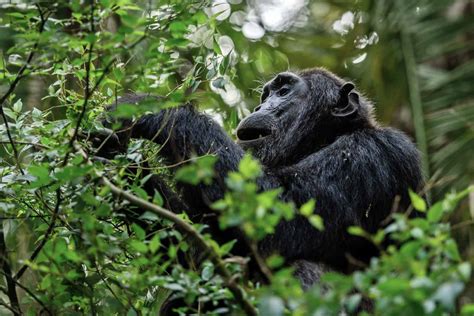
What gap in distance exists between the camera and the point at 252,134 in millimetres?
6574

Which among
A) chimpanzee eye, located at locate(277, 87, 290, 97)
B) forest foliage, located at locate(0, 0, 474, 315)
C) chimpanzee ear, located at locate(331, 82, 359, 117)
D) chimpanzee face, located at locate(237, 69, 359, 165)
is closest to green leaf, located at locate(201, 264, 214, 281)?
forest foliage, located at locate(0, 0, 474, 315)

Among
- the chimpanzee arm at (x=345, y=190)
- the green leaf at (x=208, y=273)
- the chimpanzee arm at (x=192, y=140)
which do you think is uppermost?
the green leaf at (x=208, y=273)

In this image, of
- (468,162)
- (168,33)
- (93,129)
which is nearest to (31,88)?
(93,129)

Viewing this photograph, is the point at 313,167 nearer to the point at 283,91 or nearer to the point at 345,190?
the point at 345,190

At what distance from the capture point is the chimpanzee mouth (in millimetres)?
6508

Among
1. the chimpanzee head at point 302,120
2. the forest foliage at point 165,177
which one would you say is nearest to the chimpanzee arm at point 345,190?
the forest foliage at point 165,177

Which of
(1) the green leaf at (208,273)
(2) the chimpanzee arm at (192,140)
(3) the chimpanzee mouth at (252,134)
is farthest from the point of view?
(3) the chimpanzee mouth at (252,134)

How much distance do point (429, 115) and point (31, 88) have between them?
3902 mm

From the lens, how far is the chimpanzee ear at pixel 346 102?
21.9ft

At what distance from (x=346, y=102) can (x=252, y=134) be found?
893mm

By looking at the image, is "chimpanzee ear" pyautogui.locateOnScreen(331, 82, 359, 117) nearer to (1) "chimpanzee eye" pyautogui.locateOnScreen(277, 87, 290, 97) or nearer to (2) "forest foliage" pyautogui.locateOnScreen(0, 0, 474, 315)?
(2) "forest foliage" pyautogui.locateOnScreen(0, 0, 474, 315)

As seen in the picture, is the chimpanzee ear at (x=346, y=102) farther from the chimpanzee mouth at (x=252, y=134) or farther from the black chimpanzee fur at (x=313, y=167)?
the chimpanzee mouth at (x=252, y=134)

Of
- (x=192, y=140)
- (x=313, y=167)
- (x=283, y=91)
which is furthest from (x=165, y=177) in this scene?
(x=283, y=91)

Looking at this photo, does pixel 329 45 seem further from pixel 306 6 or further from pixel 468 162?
pixel 468 162
